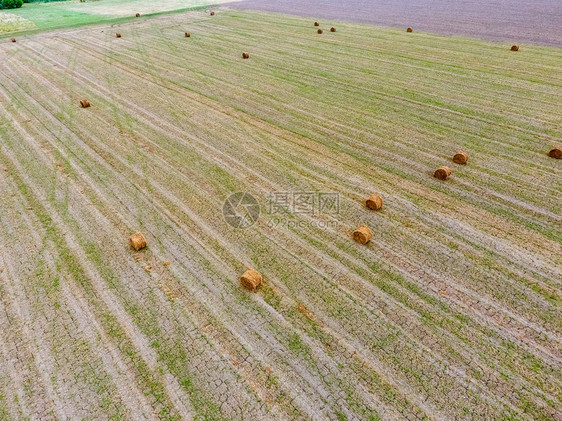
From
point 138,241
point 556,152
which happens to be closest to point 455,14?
point 556,152

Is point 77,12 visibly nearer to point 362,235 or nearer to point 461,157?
point 461,157

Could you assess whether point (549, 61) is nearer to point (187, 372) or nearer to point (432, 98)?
point (432, 98)

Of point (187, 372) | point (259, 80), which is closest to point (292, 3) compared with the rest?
point (259, 80)

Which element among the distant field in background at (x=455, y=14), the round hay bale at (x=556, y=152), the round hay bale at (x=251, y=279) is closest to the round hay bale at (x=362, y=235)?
the round hay bale at (x=251, y=279)

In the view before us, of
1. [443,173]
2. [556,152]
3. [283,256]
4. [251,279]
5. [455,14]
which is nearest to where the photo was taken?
[251,279]

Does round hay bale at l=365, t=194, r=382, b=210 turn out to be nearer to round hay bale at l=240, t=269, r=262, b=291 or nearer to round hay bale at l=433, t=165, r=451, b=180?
round hay bale at l=433, t=165, r=451, b=180

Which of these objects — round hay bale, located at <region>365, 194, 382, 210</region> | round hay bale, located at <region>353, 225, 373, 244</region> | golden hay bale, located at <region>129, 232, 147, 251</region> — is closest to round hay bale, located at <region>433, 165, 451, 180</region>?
round hay bale, located at <region>365, 194, 382, 210</region>
